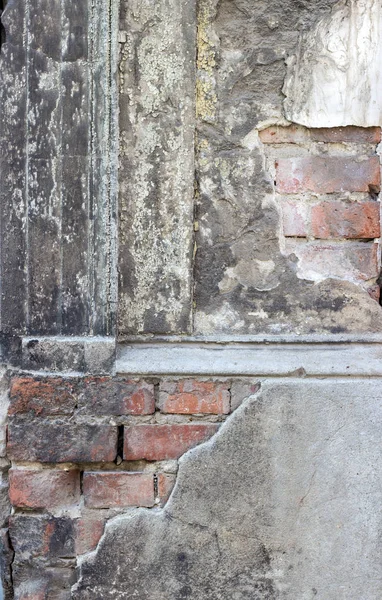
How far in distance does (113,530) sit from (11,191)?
0.97 metres

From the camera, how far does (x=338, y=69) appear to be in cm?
169

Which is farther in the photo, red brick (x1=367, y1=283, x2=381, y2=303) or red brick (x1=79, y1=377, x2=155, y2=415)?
red brick (x1=367, y1=283, x2=381, y2=303)

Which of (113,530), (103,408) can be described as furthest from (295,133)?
(113,530)

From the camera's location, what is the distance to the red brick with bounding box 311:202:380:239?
5.56 ft

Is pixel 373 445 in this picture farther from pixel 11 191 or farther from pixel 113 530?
pixel 11 191

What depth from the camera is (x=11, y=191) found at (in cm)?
159

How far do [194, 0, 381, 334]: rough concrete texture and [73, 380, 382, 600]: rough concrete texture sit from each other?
24cm

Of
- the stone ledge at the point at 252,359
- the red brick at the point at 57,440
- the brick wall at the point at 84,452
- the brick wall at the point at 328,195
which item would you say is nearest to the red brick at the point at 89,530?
the brick wall at the point at 84,452

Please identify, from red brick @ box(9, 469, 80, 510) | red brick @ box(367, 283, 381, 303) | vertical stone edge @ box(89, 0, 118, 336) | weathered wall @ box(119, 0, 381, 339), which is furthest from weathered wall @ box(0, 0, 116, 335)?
red brick @ box(367, 283, 381, 303)

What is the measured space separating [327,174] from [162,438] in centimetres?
90

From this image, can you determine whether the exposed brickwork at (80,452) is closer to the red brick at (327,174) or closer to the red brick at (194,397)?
the red brick at (194,397)

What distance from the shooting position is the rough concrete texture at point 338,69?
1680mm

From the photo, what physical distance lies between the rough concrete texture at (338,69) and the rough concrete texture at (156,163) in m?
0.32

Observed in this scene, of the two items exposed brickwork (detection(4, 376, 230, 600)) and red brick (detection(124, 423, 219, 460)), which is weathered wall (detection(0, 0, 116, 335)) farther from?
red brick (detection(124, 423, 219, 460))
